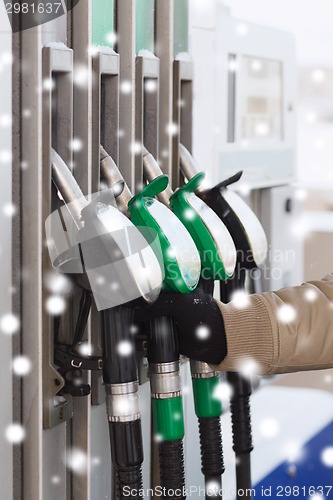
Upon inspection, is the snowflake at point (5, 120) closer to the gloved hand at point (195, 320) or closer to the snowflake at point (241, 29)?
the gloved hand at point (195, 320)

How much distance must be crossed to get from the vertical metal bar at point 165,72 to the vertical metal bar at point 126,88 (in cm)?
10

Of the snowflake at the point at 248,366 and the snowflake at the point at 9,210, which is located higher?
the snowflake at the point at 9,210

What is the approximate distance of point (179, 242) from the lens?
0.89 metres

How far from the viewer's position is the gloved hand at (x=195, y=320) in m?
0.91

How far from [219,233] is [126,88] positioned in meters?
0.22

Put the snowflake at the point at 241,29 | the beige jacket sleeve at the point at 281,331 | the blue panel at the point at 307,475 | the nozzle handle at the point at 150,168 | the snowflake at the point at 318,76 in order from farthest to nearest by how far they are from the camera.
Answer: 1. the snowflake at the point at 318,76
2. the snowflake at the point at 241,29
3. the blue panel at the point at 307,475
4. the nozzle handle at the point at 150,168
5. the beige jacket sleeve at the point at 281,331

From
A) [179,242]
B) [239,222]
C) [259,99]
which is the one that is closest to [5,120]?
[179,242]

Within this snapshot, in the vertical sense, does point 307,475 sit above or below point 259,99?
below

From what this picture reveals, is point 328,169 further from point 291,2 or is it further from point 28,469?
point 28,469

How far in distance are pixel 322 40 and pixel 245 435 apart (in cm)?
196

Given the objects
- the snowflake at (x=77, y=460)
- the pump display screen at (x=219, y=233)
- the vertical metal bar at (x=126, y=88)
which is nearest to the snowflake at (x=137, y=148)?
the vertical metal bar at (x=126, y=88)

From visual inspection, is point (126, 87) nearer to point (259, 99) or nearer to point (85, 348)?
point (85, 348)

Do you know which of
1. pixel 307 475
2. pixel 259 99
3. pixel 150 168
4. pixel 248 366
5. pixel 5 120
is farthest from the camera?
pixel 259 99

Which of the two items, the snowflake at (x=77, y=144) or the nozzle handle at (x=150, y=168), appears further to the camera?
the nozzle handle at (x=150, y=168)
